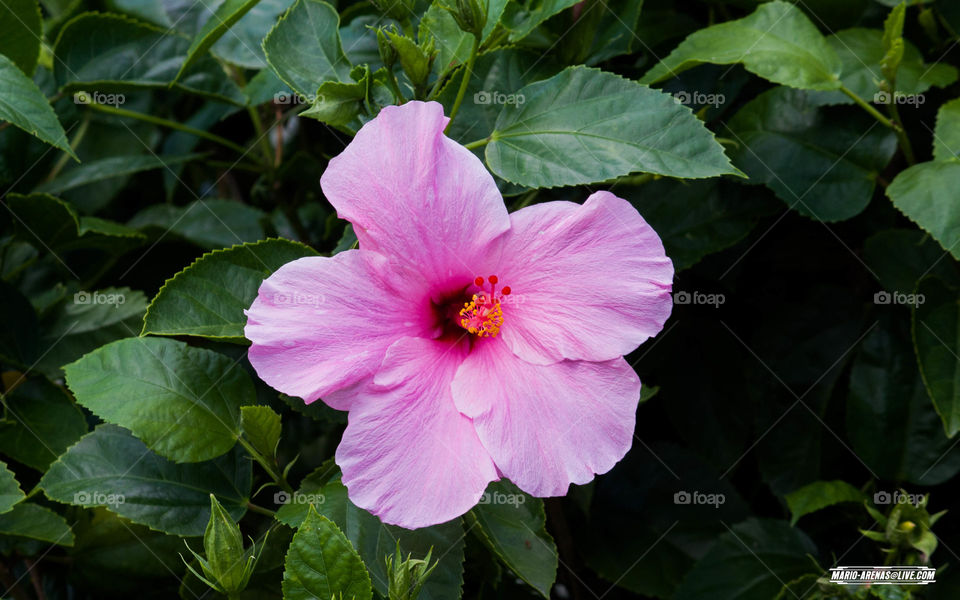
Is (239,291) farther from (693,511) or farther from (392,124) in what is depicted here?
(693,511)

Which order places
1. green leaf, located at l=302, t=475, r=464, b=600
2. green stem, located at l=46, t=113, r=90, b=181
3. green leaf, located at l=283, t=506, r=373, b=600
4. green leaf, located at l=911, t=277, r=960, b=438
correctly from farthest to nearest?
green stem, located at l=46, t=113, r=90, b=181 < green leaf, located at l=911, t=277, r=960, b=438 < green leaf, located at l=302, t=475, r=464, b=600 < green leaf, located at l=283, t=506, r=373, b=600

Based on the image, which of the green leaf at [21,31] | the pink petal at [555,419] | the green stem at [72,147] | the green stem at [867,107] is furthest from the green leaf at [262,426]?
the green stem at [867,107]

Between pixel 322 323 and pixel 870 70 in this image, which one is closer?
pixel 322 323

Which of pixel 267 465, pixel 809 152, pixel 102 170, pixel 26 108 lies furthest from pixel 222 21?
pixel 809 152

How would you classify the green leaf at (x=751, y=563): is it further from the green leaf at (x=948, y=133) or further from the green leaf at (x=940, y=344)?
the green leaf at (x=948, y=133)

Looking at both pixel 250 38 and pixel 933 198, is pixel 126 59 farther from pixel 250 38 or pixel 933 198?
pixel 933 198

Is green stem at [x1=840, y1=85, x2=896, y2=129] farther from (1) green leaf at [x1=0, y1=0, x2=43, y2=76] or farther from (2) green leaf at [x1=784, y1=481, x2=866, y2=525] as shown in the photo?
(1) green leaf at [x1=0, y1=0, x2=43, y2=76]

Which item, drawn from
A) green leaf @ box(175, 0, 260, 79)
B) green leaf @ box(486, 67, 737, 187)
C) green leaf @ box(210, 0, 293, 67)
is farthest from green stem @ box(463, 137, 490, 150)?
green leaf @ box(210, 0, 293, 67)
